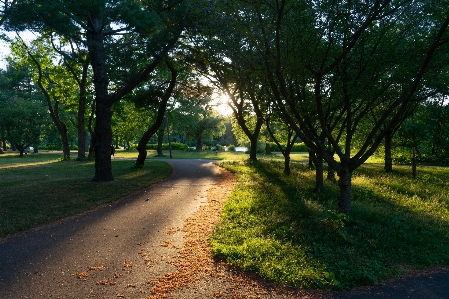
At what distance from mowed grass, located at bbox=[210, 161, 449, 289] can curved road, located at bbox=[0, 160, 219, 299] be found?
1.09m

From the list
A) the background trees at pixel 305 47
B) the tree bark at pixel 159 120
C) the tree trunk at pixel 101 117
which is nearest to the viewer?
the background trees at pixel 305 47

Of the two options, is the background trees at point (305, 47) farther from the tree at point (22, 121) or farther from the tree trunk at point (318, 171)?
the tree at point (22, 121)

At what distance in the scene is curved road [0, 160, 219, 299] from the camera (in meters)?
3.88

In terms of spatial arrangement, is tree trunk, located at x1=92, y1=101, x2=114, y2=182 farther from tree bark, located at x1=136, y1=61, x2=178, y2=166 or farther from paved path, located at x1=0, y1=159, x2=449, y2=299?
paved path, located at x1=0, y1=159, x2=449, y2=299

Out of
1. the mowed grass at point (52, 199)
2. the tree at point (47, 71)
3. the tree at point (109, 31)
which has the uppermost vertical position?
the tree at point (47, 71)

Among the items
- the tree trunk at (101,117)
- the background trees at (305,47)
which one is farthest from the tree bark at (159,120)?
the tree trunk at (101,117)

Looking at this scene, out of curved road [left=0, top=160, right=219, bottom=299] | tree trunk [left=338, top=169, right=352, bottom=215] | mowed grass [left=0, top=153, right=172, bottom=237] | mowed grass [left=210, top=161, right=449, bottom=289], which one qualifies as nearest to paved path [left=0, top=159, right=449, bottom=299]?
curved road [left=0, top=160, right=219, bottom=299]

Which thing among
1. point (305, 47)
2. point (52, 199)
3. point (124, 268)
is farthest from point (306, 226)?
point (52, 199)

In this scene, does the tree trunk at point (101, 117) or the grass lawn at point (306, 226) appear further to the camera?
the tree trunk at point (101, 117)

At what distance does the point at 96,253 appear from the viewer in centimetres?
497

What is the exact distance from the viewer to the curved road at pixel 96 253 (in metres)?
3.88

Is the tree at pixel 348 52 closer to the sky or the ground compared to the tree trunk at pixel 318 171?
closer to the sky

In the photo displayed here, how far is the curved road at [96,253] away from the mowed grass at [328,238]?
1087 mm

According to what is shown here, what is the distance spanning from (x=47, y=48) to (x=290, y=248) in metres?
24.4
